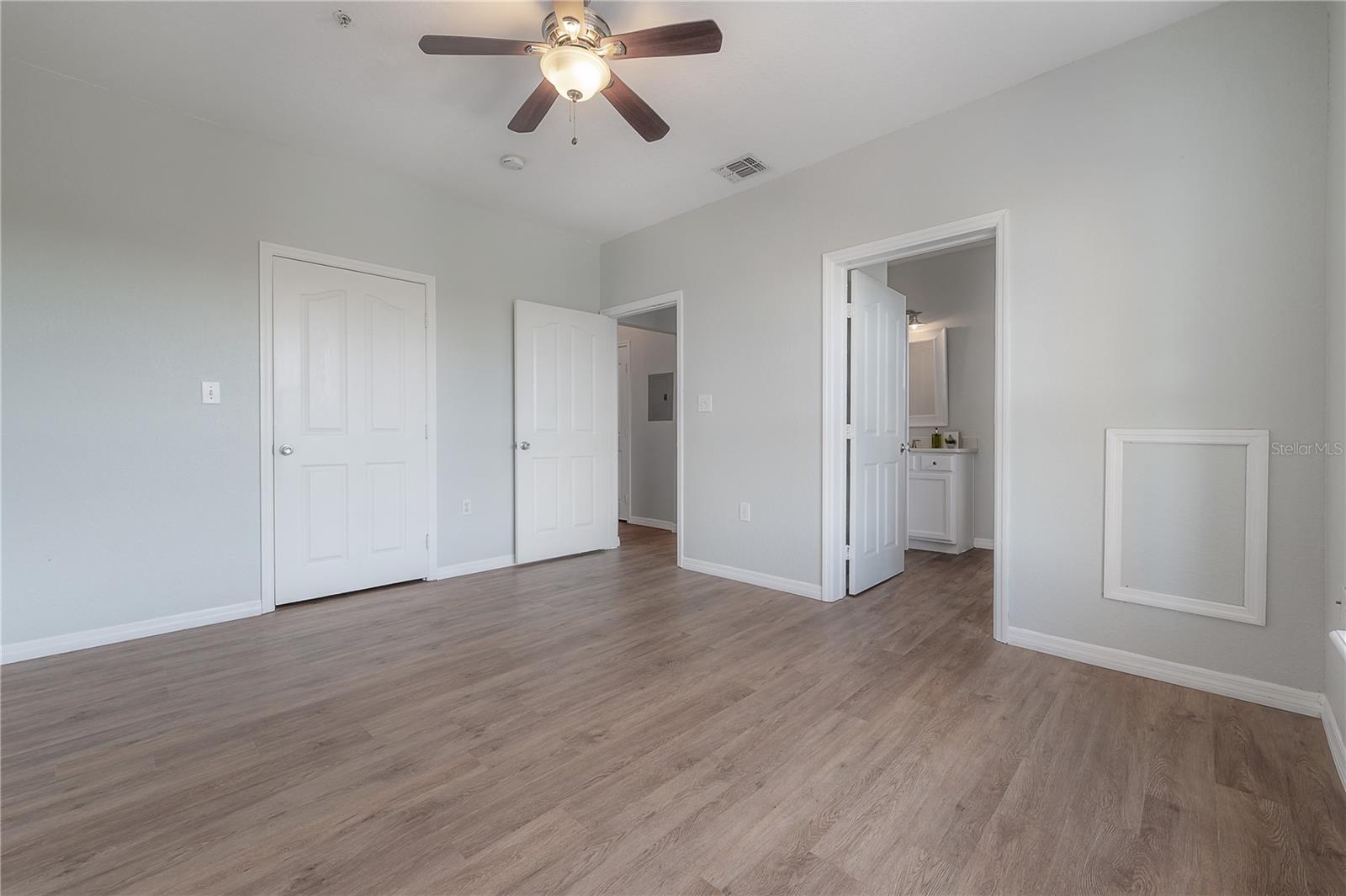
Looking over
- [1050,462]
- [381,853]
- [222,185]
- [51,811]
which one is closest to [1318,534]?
[1050,462]

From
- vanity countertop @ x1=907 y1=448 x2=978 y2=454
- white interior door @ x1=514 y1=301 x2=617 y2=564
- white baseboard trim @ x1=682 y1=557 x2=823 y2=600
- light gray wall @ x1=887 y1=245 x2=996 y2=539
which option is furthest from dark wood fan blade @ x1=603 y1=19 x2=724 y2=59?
light gray wall @ x1=887 y1=245 x2=996 y2=539

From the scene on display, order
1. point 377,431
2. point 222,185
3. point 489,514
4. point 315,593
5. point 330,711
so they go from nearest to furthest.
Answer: point 330,711
point 222,185
point 315,593
point 377,431
point 489,514

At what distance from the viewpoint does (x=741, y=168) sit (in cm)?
346

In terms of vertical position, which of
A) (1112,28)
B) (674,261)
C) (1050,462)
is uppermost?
(1112,28)

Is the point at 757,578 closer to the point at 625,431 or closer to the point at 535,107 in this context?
the point at 535,107

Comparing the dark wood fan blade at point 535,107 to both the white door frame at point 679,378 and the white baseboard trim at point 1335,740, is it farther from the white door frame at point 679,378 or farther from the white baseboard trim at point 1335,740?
the white baseboard trim at point 1335,740

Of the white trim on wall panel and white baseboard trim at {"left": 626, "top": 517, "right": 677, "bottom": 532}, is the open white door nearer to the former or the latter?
white baseboard trim at {"left": 626, "top": 517, "right": 677, "bottom": 532}

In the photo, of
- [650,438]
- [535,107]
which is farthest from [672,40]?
[650,438]

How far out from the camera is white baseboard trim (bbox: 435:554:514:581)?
3902mm

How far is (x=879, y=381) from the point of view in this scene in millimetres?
3713

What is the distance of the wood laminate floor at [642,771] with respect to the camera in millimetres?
1299

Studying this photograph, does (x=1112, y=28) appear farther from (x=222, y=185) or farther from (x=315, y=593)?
(x=315, y=593)

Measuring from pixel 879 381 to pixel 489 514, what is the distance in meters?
2.94

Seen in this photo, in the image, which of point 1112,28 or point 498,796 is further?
point 1112,28
